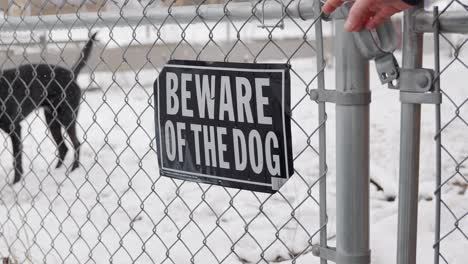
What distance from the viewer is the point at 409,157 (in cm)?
→ 120

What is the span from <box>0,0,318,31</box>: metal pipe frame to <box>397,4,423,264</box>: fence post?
0.24 meters

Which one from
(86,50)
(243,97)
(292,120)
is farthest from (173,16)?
(86,50)

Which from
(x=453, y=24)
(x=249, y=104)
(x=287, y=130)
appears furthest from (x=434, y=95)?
(x=249, y=104)

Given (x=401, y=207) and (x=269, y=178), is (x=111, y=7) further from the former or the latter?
(x=401, y=207)

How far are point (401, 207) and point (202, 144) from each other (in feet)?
1.88

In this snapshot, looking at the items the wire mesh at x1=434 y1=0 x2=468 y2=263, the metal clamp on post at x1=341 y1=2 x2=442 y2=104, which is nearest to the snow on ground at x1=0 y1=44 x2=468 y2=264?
the wire mesh at x1=434 y1=0 x2=468 y2=263

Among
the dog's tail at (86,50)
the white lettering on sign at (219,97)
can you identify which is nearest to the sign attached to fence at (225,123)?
the white lettering on sign at (219,97)

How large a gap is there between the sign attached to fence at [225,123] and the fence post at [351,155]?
0.15 meters

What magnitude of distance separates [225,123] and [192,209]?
1.93 metres

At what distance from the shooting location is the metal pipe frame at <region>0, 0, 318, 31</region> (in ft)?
4.38

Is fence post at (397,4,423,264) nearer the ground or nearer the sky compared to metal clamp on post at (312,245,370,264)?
nearer the sky

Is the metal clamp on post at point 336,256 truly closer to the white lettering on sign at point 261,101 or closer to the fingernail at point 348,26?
the white lettering on sign at point 261,101

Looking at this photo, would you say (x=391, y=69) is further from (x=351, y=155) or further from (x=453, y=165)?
(x=453, y=165)

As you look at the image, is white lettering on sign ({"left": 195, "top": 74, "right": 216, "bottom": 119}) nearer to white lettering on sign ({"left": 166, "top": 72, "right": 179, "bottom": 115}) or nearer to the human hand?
white lettering on sign ({"left": 166, "top": 72, "right": 179, "bottom": 115})
